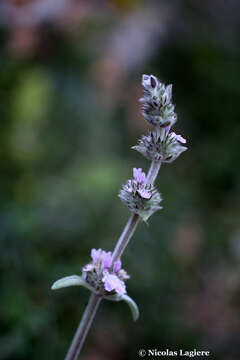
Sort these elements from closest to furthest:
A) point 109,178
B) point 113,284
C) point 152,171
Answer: point 113,284 < point 152,171 < point 109,178

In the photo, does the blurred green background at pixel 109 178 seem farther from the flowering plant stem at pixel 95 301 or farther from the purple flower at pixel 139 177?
the purple flower at pixel 139 177

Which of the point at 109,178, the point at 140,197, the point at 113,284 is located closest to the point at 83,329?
the point at 113,284

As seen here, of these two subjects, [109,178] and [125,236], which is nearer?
[125,236]

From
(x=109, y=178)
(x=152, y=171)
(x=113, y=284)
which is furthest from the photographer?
(x=109, y=178)

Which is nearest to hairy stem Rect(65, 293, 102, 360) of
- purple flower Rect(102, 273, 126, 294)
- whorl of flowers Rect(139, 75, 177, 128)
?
purple flower Rect(102, 273, 126, 294)

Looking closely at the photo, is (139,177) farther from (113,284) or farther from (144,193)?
(113,284)

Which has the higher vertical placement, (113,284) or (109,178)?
(109,178)

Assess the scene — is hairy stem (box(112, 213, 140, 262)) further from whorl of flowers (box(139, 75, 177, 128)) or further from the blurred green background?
the blurred green background
